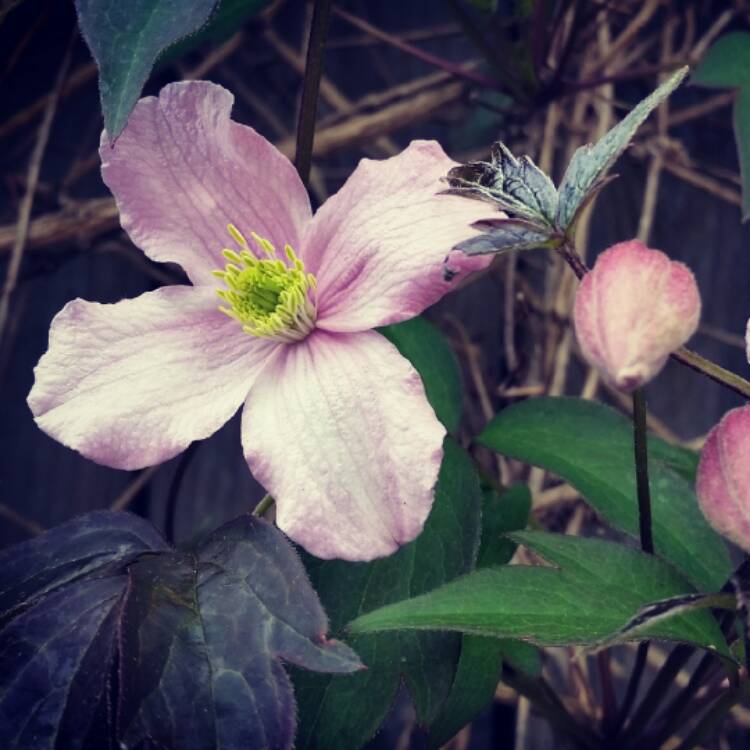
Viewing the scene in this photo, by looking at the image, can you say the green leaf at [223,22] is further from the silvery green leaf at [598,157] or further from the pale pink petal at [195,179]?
the silvery green leaf at [598,157]

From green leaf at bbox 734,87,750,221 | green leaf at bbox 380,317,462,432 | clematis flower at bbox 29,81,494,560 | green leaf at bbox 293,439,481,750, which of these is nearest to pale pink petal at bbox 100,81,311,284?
clematis flower at bbox 29,81,494,560

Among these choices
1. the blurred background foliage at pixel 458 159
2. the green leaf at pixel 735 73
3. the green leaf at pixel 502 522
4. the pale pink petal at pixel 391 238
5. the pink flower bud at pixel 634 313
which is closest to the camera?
the pink flower bud at pixel 634 313

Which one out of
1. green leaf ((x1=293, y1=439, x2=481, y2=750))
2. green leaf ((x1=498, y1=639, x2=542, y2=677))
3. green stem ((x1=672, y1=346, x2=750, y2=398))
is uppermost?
green stem ((x1=672, y1=346, x2=750, y2=398))

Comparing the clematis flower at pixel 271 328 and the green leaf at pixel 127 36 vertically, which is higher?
the green leaf at pixel 127 36

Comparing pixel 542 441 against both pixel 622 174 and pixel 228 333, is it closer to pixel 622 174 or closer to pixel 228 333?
pixel 228 333

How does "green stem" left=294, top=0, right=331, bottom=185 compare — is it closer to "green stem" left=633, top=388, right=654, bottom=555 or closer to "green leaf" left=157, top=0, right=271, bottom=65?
"green leaf" left=157, top=0, right=271, bottom=65

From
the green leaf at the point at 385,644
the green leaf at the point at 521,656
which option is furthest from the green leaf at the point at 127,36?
the green leaf at the point at 521,656
